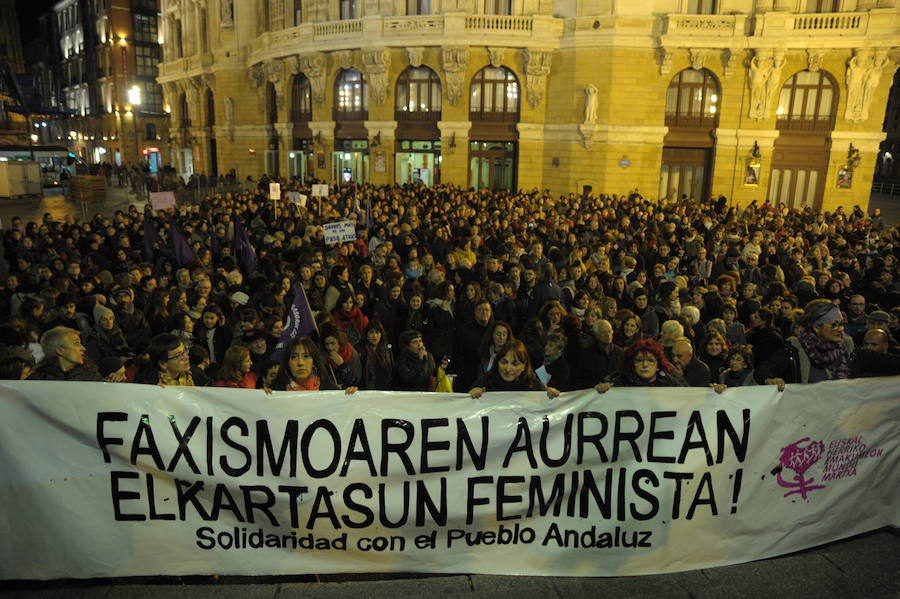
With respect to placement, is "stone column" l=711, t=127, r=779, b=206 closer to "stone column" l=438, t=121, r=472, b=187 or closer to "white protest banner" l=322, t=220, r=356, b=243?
"stone column" l=438, t=121, r=472, b=187

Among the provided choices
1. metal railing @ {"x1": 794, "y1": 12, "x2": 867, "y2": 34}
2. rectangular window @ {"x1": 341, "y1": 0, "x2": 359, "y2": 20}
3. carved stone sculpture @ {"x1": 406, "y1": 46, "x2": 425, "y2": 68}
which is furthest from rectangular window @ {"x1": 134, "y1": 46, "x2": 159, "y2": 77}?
metal railing @ {"x1": 794, "y1": 12, "x2": 867, "y2": 34}

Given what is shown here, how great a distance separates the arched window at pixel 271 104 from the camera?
43375mm

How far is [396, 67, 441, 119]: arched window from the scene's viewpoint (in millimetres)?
35594

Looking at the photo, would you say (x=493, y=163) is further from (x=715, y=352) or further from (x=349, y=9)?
(x=715, y=352)

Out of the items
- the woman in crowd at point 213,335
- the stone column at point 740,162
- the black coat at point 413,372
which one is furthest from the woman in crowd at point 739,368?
the stone column at point 740,162

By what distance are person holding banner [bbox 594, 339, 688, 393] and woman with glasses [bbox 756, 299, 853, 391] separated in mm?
1366

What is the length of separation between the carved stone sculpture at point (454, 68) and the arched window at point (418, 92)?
1.18 m

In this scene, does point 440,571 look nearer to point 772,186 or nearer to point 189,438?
point 189,438

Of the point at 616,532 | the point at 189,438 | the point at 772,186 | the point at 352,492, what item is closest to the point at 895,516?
the point at 616,532

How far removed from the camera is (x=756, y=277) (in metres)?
11.2

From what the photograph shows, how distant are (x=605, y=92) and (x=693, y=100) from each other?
4.91 m

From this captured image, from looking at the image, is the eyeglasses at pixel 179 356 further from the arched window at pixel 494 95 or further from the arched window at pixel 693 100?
the arched window at pixel 693 100

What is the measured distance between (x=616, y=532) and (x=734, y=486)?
935 millimetres

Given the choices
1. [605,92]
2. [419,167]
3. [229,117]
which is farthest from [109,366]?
[229,117]
